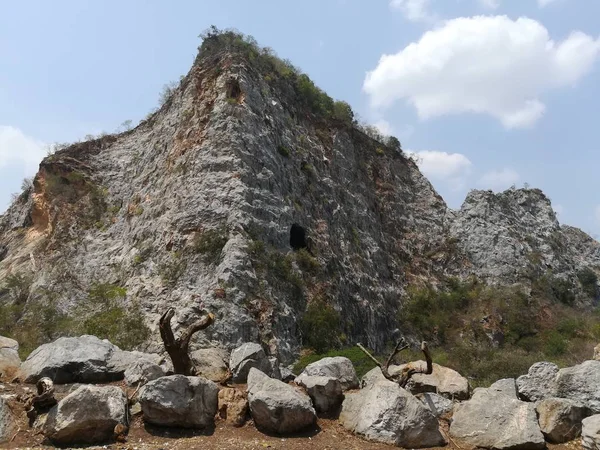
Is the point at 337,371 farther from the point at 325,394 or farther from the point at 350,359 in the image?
the point at 350,359

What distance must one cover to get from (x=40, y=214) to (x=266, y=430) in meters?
Result: 28.3

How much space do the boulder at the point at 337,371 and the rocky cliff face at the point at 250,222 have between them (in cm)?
573

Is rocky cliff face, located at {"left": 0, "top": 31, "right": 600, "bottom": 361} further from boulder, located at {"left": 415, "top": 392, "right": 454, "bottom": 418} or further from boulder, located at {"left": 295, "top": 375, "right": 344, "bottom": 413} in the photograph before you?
boulder, located at {"left": 415, "top": 392, "right": 454, "bottom": 418}

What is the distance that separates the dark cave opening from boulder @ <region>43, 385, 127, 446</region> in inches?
684

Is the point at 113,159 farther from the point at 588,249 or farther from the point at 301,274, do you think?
the point at 588,249

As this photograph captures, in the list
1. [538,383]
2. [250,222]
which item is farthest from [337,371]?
[250,222]

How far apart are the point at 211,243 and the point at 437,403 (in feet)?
39.8

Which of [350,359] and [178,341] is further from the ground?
[178,341]

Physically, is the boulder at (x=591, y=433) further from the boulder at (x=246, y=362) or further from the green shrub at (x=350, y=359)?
the green shrub at (x=350, y=359)

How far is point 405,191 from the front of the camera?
3950cm

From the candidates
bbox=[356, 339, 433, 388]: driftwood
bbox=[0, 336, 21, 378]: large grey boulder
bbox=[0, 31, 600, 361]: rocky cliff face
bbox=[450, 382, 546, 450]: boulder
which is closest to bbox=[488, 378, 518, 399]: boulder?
bbox=[450, 382, 546, 450]: boulder

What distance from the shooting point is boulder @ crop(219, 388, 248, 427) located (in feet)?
29.6

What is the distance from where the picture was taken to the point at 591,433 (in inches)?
330

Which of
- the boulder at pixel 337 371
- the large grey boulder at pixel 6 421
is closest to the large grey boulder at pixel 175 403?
the large grey boulder at pixel 6 421
